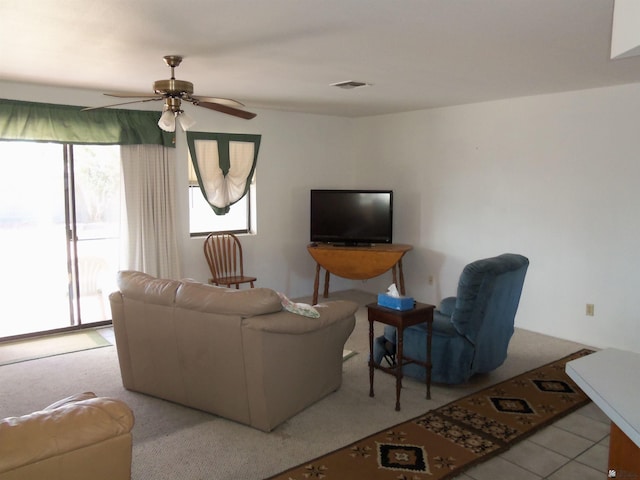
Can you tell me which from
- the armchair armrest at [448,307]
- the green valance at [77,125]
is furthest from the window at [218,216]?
the armchair armrest at [448,307]

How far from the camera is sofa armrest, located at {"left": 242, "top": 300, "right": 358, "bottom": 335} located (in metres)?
2.83

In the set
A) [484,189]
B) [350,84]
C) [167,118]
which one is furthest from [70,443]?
[484,189]

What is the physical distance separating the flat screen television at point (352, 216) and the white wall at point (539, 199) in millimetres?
391

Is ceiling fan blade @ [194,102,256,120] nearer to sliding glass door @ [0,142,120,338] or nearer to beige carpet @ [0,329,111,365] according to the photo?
sliding glass door @ [0,142,120,338]

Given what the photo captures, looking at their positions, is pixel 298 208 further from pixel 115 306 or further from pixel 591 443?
pixel 591 443

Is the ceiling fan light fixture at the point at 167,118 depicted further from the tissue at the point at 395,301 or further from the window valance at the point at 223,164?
the window valance at the point at 223,164

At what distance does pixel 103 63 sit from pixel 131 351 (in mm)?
1901

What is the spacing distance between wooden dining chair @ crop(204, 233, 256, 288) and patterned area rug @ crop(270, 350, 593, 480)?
270 centimetres

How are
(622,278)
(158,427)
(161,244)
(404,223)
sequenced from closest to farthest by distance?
(158,427)
(622,278)
(161,244)
(404,223)

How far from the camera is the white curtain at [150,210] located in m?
5.00

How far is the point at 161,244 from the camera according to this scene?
519 cm

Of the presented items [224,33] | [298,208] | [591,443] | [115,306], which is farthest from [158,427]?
[298,208]

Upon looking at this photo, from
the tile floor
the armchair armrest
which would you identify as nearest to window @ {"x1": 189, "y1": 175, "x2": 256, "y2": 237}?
the armchair armrest

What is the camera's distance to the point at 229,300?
2.88 m
